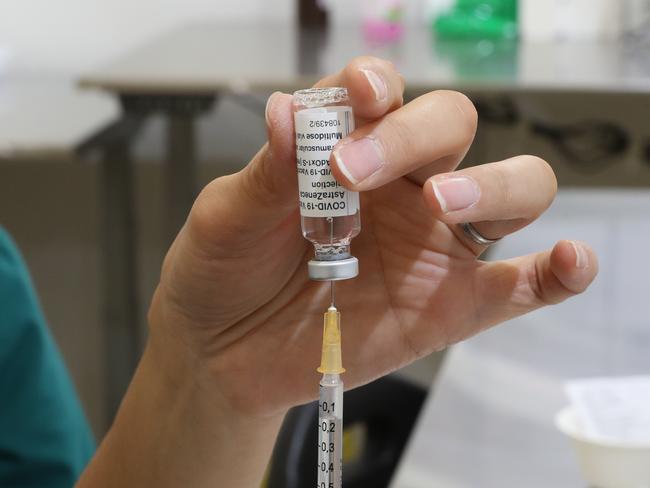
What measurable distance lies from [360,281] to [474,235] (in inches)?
4.1

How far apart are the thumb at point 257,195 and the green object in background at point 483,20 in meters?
1.97

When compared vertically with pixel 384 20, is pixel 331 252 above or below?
above

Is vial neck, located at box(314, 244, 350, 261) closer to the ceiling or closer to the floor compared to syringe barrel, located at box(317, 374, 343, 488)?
closer to the ceiling

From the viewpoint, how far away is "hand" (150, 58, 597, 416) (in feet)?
2.29

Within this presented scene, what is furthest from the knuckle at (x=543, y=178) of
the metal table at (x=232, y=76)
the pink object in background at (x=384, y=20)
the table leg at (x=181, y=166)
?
the pink object in background at (x=384, y=20)

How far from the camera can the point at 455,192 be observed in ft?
2.13

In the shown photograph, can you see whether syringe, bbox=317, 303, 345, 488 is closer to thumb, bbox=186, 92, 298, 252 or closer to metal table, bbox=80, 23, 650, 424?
thumb, bbox=186, 92, 298, 252

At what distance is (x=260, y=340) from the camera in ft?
2.67

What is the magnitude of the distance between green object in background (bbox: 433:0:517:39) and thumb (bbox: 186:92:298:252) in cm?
197

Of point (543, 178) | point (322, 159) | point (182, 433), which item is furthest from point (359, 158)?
point (182, 433)

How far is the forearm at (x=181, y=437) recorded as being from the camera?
826mm

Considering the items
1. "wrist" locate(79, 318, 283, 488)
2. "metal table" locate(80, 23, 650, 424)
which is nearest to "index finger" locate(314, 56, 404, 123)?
"wrist" locate(79, 318, 283, 488)

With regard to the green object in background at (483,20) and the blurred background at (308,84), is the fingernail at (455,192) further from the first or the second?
the green object in background at (483,20)

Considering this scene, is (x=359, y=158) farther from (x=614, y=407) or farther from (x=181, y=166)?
(x=181, y=166)
